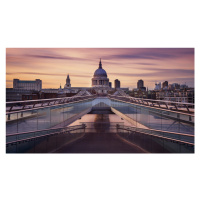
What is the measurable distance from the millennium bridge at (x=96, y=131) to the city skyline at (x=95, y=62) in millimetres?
1692

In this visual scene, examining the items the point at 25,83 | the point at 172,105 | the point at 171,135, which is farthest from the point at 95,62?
the point at 25,83

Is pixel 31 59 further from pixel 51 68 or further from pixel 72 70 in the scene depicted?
pixel 72 70

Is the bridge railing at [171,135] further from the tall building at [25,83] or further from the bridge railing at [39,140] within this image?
the tall building at [25,83]

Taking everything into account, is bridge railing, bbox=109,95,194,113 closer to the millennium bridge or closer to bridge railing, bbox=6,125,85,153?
the millennium bridge

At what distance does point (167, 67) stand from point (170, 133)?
3294 mm

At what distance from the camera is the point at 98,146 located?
805 cm

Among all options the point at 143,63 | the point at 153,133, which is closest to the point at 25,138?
the point at 153,133

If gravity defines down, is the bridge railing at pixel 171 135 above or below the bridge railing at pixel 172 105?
below

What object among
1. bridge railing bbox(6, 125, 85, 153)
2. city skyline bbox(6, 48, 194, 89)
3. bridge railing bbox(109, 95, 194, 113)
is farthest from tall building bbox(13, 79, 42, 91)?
bridge railing bbox(109, 95, 194, 113)

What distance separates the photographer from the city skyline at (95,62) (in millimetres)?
8430

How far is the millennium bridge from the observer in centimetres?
685

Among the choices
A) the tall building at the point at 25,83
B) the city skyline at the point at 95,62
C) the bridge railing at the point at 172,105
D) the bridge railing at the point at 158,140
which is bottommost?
the bridge railing at the point at 158,140

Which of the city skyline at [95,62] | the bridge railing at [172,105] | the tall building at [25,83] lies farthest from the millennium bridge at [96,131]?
the tall building at [25,83]

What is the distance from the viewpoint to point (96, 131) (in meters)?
9.97
